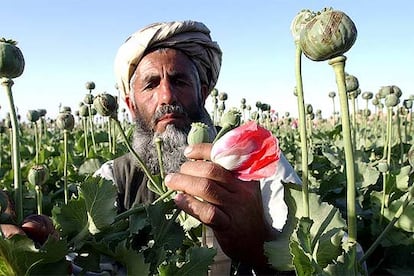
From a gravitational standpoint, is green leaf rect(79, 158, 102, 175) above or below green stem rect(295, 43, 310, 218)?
below

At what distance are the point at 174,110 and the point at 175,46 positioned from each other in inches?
14.3

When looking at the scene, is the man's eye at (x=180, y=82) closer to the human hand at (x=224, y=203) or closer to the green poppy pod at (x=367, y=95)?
the human hand at (x=224, y=203)

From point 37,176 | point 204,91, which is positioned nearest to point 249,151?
point 37,176

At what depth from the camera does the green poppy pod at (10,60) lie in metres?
0.96

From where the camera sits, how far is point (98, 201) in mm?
966

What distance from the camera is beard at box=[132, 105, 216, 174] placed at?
7.85 feet

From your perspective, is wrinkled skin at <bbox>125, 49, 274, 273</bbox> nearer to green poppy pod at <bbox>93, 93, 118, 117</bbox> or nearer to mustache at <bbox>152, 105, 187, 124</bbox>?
mustache at <bbox>152, 105, 187, 124</bbox>

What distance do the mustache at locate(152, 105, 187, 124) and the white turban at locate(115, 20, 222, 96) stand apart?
1.11 ft

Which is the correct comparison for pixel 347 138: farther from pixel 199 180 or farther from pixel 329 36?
pixel 199 180

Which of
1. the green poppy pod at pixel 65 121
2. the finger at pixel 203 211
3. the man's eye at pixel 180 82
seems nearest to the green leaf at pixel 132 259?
the finger at pixel 203 211

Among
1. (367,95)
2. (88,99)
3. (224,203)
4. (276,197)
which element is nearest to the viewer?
(224,203)

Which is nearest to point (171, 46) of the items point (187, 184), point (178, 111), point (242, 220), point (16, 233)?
point (178, 111)

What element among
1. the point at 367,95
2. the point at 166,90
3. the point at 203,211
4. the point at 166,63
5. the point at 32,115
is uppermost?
the point at 166,63

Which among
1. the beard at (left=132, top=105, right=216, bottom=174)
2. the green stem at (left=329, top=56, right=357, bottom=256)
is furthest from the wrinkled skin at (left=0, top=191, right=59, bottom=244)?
the beard at (left=132, top=105, right=216, bottom=174)
